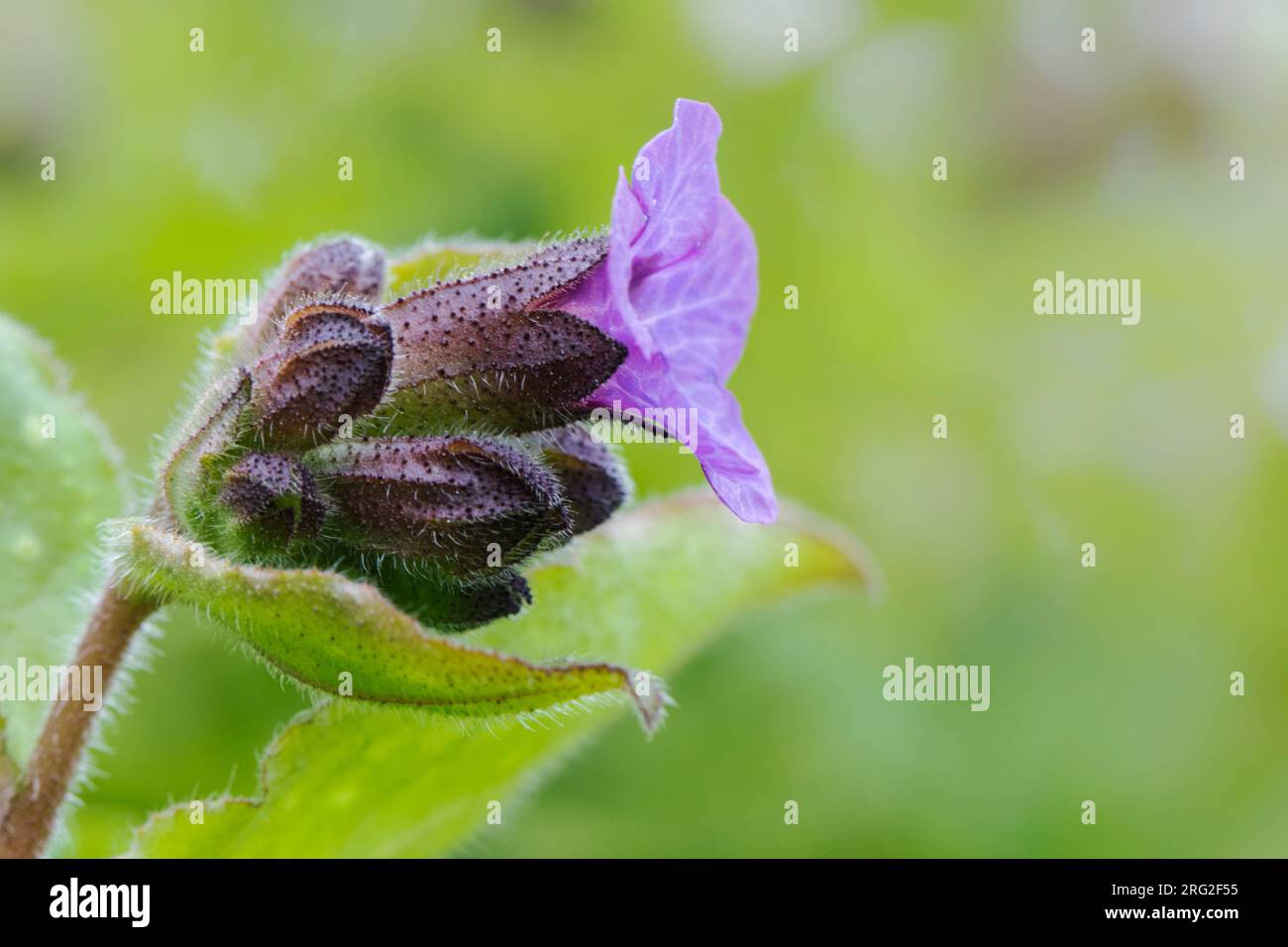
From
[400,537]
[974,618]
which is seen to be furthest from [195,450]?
[974,618]

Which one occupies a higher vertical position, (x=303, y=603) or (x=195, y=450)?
(x=195, y=450)

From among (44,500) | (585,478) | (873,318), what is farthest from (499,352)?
(873,318)

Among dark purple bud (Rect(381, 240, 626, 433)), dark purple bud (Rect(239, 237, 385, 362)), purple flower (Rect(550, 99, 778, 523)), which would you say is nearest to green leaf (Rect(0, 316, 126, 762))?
dark purple bud (Rect(239, 237, 385, 362))

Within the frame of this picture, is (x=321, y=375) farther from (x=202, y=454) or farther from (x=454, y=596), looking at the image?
(x=454, y=596)

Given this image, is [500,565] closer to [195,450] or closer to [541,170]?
[195,450]
